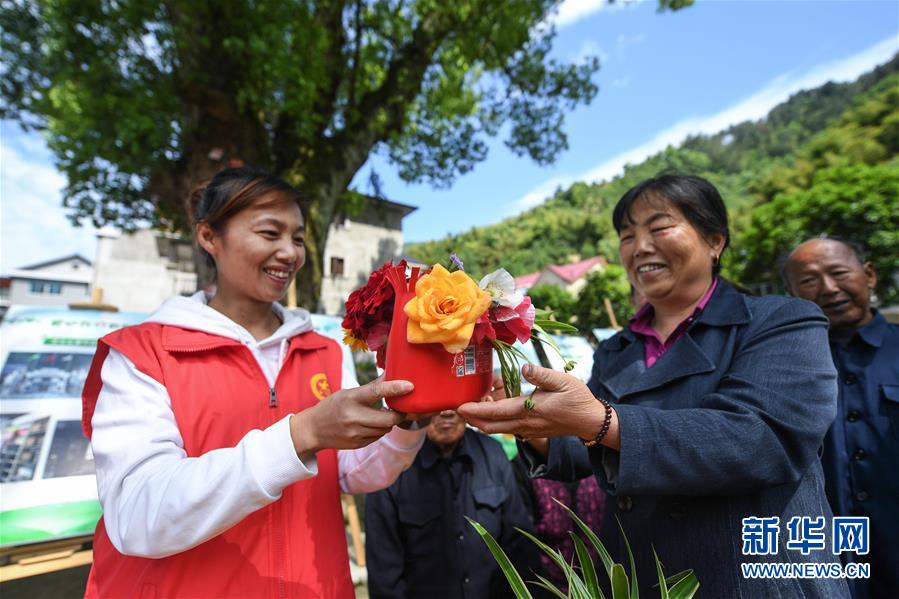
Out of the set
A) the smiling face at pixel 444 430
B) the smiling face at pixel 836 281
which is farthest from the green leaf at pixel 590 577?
the smiling face at pixel 836 281

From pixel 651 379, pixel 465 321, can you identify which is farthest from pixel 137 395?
pixel 651 379

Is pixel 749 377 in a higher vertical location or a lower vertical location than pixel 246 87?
lower

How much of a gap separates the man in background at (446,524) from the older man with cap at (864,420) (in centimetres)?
150

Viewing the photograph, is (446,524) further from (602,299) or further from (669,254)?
(602,299)

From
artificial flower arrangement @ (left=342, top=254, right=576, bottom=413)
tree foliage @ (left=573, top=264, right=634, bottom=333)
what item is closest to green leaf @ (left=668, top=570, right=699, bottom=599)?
artificial flower arrangement @ (left=342, top=254, right=576, bottom=413)

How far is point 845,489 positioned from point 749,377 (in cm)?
126

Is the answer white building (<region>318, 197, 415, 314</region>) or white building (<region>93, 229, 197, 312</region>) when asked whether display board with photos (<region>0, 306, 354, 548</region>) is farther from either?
white building (<region>93, 229, 197, 312</region>)

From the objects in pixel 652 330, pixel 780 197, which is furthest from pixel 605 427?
pixel 780 197

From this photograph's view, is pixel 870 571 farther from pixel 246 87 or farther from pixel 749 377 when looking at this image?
pixel 246 87

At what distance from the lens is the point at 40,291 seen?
31.2 meters

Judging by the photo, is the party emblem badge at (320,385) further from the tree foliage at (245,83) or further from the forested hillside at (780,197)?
the tree foliage at (245,83)

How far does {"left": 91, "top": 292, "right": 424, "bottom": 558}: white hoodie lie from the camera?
1.01 m

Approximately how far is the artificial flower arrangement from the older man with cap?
1.69 metres

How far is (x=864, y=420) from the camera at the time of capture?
1.94m
